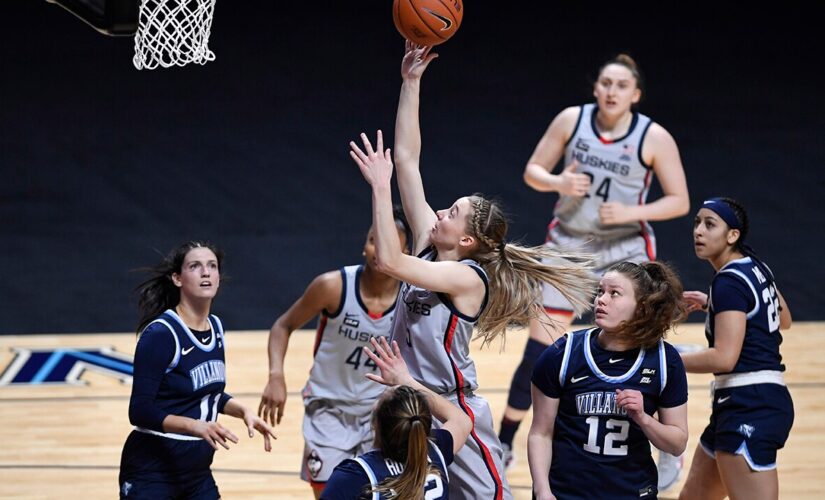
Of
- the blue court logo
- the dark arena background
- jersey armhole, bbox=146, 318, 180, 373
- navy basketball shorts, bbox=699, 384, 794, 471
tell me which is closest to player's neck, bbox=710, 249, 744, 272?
navy basketball shorts, bbox=699, 384, 794, 471

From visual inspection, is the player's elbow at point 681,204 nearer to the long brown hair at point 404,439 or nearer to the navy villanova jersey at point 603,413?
the navy villanova jersey at point 603,413

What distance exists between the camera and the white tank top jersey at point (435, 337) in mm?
4270

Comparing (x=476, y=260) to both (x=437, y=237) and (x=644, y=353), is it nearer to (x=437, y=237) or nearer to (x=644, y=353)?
(x=437, y=237)

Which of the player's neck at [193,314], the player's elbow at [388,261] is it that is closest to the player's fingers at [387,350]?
the player's elbow at [388,261]

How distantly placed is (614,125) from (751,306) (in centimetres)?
213

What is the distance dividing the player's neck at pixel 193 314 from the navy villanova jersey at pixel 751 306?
1.83m

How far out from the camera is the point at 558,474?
3992 mm

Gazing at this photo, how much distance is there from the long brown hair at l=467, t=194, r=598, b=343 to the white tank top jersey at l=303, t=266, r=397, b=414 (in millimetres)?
785

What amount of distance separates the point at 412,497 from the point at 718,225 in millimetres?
1913

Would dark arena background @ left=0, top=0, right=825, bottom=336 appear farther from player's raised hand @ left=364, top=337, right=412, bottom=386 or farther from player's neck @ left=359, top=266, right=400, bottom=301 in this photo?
player's raised hand @ left=364, top=337, right=412, bottom=386

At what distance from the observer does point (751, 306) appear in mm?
4723

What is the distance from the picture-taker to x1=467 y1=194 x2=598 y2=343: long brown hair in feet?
14.1

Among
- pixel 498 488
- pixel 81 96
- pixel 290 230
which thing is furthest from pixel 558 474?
pixel 81 96

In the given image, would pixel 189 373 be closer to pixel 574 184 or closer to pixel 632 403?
pixel 632 403
